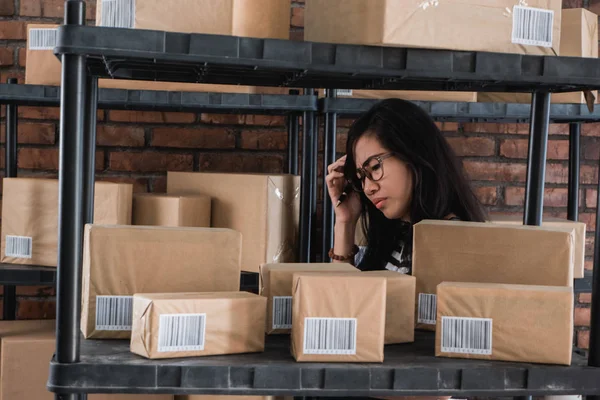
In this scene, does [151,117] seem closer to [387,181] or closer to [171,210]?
[171,210]

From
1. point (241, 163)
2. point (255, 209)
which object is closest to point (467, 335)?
point (255, 209)

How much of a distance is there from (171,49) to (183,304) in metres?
0.35

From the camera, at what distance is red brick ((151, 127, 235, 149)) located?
8.71 feet

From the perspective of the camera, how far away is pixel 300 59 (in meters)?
1.02

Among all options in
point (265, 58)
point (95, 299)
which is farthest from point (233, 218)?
point (265, 58)

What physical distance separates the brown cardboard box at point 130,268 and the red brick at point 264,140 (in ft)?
5.14

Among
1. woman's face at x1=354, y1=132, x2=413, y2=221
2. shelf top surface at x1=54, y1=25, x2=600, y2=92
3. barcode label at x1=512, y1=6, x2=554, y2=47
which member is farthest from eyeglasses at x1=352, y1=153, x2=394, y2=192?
barcode label at x1=512, y1=6, x2=554, y2=47

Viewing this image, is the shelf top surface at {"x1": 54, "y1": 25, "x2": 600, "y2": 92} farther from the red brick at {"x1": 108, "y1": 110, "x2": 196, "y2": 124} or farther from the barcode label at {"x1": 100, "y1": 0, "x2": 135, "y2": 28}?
the red brick at {"x1": 108, "y1": 110, "x2": 196, "y2": 124}

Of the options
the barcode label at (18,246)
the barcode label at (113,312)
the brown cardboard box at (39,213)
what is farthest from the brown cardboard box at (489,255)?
the barcode label at (18,246)

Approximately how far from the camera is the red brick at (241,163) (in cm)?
269

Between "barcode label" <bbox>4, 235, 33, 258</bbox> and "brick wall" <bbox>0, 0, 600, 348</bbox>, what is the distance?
0.54 meters

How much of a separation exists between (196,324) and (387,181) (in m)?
0.89

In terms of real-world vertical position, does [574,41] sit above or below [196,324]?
above

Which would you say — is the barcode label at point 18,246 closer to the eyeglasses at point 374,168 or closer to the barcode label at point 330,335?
the eyeglasses at point 374,168
